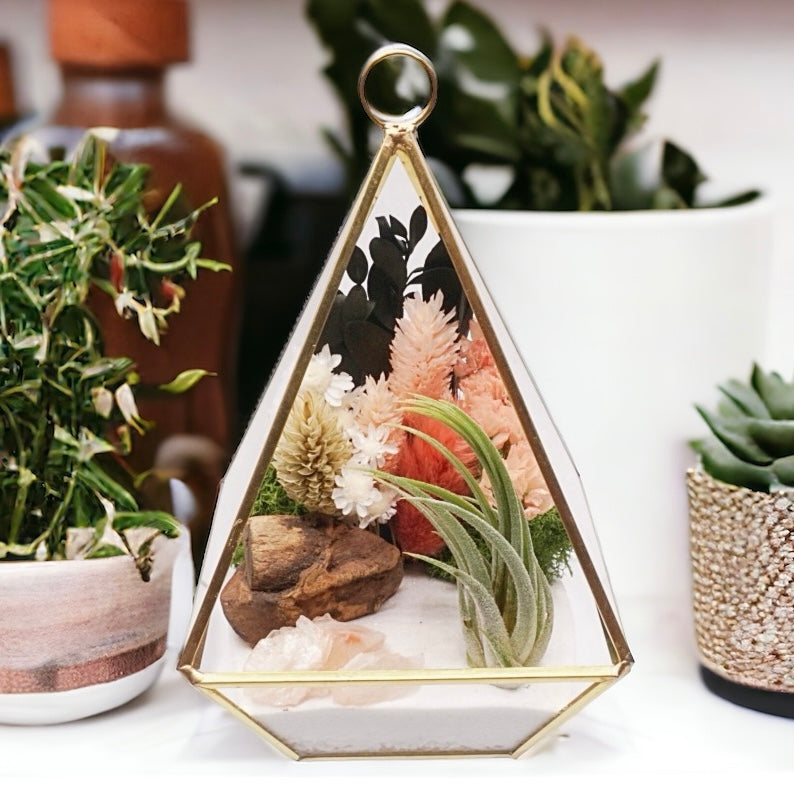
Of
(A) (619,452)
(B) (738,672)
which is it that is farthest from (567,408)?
(B) (738,672)

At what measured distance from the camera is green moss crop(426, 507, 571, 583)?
30cm

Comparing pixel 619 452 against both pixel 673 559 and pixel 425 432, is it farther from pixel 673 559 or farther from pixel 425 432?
pixel 425 432

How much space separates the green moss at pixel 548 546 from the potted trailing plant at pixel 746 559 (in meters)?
0.08

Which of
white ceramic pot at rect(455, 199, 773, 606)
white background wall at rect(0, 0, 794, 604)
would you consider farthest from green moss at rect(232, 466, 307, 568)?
white background wall at rect(0, 0, 794, 604)

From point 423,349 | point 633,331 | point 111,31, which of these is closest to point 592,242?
point 633,331

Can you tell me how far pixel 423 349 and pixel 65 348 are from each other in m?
0.15

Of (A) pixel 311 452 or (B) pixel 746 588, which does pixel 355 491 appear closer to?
(A) pixel 311 452

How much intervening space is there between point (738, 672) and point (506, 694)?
0.36 ft

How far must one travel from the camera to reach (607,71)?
539 mm

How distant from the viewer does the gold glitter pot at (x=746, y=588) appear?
13.4 inches

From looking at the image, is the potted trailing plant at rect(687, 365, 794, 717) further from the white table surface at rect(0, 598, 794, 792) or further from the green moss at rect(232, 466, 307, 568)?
the green moss at rect(232, 466, 307, 568)

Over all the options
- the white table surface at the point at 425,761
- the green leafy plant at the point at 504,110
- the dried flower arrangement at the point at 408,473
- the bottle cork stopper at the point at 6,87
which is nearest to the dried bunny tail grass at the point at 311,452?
the dried flower arrangement at the point at 408,473

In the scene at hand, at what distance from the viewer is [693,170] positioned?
1.55 ft

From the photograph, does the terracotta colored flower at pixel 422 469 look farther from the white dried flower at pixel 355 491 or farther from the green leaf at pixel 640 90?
the green leaf at pixel 640 90
